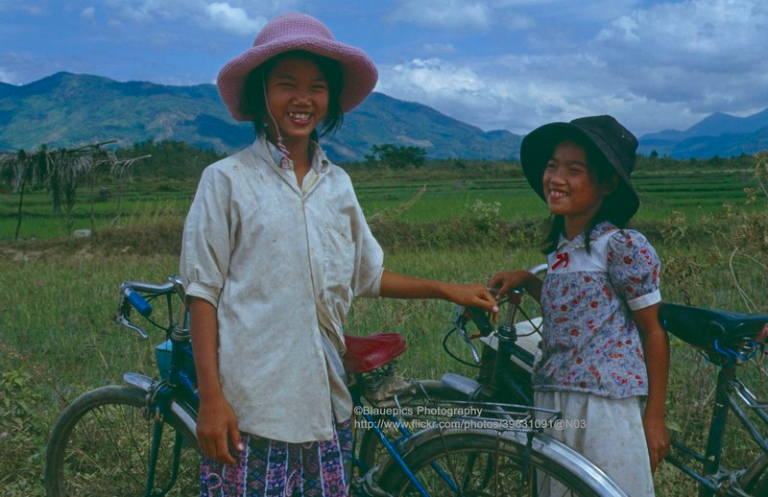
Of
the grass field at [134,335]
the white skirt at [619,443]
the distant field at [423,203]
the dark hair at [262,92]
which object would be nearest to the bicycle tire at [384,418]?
the white skirt at [619,443]

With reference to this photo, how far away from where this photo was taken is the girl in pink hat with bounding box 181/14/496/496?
1771 mm

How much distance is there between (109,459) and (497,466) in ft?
6.36

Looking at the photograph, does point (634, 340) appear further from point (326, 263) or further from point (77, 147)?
point (77, 147)

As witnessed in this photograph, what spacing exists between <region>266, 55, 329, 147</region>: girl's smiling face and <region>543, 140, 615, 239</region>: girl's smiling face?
0.69 m

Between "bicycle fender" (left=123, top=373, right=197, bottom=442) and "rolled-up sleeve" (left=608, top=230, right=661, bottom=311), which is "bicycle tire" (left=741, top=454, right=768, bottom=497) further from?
"bicycle fender" (left=123, top=373, right=197, bottom=442)

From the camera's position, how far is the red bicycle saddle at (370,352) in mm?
1915

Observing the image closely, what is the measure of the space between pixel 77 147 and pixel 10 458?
1248cm

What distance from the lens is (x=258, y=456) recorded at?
186 centimetres

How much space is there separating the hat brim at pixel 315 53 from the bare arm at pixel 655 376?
977 mm

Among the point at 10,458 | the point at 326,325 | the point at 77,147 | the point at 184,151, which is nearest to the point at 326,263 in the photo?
the point at 326,325

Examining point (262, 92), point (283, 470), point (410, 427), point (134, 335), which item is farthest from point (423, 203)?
point (283, 470)

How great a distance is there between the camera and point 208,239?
176 cm

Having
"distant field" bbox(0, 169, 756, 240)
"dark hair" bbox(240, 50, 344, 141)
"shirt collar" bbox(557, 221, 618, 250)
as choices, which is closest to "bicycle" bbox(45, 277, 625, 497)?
"shirt collar" bbox(557, 221, 618, 250)

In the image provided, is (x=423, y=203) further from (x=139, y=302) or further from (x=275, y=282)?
(x=275, y=282)
